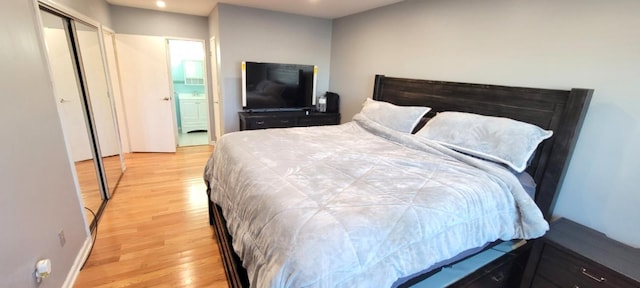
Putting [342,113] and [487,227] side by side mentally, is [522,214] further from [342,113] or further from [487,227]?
[342,113]

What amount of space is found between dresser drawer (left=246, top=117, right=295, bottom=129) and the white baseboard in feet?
7.31

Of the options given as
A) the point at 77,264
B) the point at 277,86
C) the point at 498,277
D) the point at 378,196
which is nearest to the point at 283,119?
the point at 277,86

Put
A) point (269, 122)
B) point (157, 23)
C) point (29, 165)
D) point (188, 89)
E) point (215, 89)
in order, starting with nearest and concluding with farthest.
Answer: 1. point (29, 165)
2. point (269, 122)
3. point (157, 23)
4. point (215, 89)
5. point (188, 89)

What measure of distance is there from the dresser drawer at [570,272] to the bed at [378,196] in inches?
8.0

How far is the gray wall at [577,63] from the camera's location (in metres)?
1.65

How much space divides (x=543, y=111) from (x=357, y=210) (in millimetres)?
1759

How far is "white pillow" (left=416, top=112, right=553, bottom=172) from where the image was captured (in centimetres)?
185

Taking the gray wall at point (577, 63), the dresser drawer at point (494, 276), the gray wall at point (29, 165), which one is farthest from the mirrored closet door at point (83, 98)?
the gray wall at point (577, 63)

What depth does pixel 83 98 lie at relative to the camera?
2.63 metres

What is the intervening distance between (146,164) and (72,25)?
87.4 inches

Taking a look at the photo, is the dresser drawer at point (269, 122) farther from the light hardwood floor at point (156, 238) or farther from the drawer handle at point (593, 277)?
the drawer handle at point (593, 277)

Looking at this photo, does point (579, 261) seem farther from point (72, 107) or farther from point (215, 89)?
point (215, 89)

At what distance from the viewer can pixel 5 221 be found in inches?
49.8

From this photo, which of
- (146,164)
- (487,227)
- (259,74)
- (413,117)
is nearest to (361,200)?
(487,227)
